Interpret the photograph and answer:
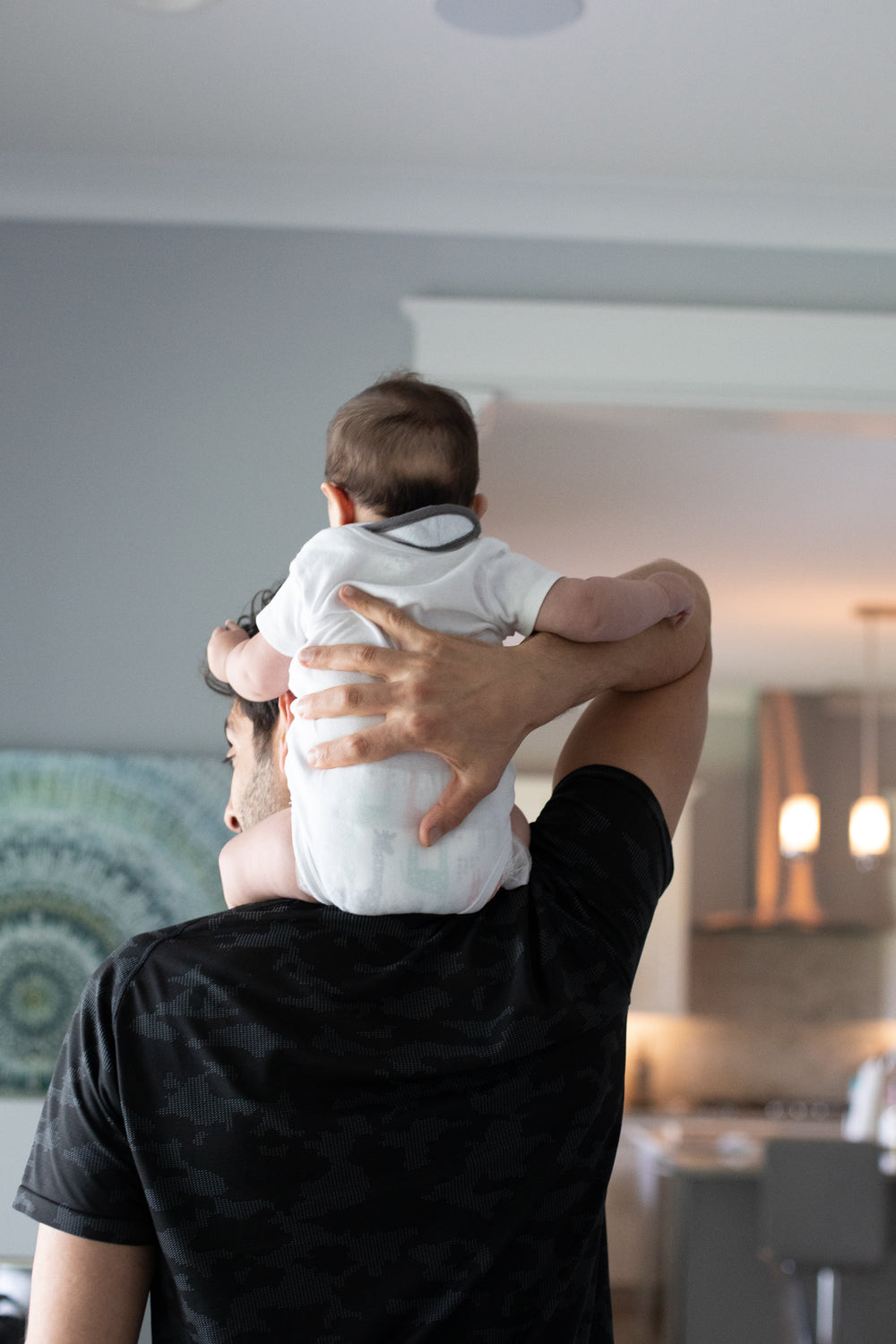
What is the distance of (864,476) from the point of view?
346 cm

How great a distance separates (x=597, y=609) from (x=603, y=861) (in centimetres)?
19

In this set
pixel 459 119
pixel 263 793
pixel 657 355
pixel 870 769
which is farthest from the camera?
pixel 870 769

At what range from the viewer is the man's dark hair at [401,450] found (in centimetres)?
103

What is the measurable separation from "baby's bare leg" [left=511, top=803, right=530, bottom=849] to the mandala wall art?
121 cm

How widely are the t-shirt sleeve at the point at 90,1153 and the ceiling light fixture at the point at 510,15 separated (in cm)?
137

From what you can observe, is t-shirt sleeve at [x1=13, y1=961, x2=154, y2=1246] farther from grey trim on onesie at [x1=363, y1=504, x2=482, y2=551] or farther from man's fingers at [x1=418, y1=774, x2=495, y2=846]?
grey trim on onesie at [x1=363, y1=504, x2=482, y2=551]

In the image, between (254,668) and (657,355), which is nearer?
(254,668)

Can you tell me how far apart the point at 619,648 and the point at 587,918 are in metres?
0.22

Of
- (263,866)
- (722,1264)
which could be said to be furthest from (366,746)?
(722,1264)

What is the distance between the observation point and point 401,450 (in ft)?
3.36

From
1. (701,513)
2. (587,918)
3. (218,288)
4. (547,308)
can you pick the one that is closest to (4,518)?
(218,288)

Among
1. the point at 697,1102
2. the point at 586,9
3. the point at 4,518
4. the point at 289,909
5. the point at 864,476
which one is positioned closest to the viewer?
the point at 289,909

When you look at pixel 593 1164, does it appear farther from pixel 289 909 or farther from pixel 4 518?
pixel 4 518

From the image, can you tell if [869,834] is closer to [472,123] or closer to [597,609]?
[472,123]
